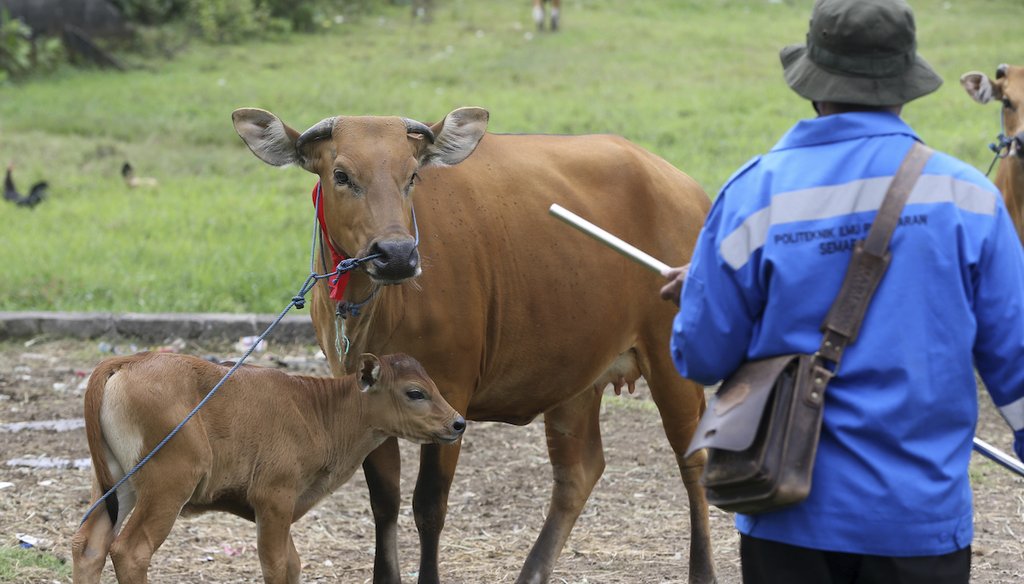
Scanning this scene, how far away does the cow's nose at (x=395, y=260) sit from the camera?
15.2 ft

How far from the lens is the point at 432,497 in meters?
5.61

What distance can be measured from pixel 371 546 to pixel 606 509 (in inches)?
51.1

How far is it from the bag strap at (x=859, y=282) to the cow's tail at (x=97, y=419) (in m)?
2.90

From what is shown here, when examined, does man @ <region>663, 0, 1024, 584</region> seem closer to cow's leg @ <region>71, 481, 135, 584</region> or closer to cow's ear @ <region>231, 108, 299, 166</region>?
cow's ear @ <region>231, 108, 299, 166</region>

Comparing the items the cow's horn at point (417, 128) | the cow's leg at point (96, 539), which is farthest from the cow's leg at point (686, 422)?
the cow's leg at point (96, 539)

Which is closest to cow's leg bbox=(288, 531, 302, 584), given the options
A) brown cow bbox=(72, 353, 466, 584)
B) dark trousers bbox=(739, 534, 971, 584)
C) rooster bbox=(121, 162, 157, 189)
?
brown cow bbox=(72, 353, 466, 584)

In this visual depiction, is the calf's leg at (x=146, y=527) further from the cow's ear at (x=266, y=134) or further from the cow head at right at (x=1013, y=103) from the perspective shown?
the cow head at right at (x=1013, y=103)

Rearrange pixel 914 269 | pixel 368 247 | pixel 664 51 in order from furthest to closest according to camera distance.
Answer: pixel 664 51
pixel 368 247
pixel 914 269

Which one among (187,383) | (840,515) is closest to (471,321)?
(187,383)

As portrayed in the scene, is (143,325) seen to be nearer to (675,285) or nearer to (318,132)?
(318,132)

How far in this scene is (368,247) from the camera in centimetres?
477

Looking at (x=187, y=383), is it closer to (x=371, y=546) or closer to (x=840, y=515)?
(x=371, y=546)

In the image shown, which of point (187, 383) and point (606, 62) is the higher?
point (187, 383)

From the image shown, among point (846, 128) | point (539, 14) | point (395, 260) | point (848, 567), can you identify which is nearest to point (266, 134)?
point (395, 260)
